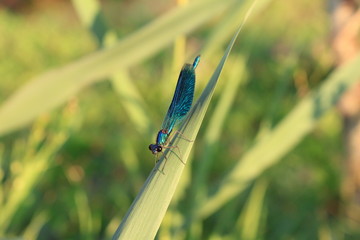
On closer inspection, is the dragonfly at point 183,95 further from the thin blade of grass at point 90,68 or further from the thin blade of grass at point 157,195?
the thin blade of grass at point 157,195

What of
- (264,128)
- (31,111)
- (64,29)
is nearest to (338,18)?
(264,128)

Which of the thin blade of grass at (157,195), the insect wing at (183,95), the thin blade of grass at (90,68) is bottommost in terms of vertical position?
the thin blade of grass at (157,195)

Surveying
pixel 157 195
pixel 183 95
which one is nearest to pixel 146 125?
pixel 183 95

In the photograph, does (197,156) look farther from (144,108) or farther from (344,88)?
(344,88)

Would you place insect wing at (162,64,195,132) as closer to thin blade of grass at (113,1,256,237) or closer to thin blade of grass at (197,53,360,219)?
thin blade of grass at (197,53,360,219)

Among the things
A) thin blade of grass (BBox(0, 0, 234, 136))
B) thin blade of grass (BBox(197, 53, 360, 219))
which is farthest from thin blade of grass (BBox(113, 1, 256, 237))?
thin blade of grass (BBox(197, 53, 360, 219))

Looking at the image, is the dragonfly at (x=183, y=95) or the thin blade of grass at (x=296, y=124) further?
the thin blade of grass at (x=296, y=124)

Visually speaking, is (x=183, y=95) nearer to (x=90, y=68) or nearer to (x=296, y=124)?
(x=90, y=68)

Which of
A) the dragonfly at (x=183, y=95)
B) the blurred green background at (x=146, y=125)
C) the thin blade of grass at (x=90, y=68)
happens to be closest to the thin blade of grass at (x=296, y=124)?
the blurred green background at (x=146, y=125)

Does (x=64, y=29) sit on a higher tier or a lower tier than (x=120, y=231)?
higher
